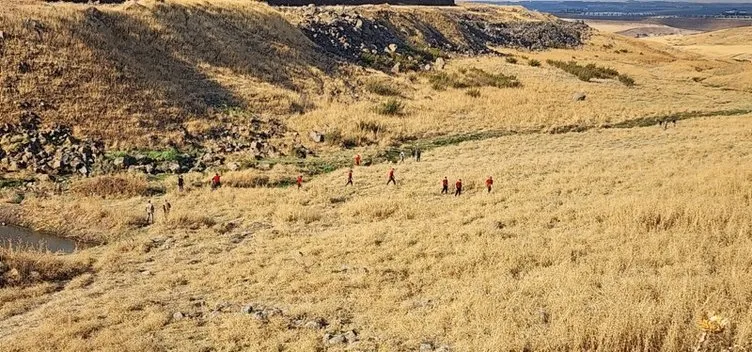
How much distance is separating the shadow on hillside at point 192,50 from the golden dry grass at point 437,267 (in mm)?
12828

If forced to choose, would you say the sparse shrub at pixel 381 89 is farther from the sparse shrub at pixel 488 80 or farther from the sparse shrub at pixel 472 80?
the sparse shrub at pixel 488 80

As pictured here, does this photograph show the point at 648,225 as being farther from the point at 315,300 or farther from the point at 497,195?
the point at 315,300

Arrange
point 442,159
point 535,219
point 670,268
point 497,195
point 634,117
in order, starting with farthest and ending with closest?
point 634,117 < point 442,159 < point 497,195 < point 535,219 < point 670,268

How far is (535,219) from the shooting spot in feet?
61.5

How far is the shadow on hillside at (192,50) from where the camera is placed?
112 ft

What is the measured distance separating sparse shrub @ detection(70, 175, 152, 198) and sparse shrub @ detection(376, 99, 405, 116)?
1754cm

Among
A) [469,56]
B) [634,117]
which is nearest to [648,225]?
[634,117]

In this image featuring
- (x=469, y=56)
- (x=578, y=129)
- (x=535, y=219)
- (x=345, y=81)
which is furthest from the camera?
(x=469, y=56)

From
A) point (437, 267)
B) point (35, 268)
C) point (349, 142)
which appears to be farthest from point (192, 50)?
point (437, 267)

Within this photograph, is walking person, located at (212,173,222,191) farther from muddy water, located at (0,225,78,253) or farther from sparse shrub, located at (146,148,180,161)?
muddy water, located at (0,225,78,253)

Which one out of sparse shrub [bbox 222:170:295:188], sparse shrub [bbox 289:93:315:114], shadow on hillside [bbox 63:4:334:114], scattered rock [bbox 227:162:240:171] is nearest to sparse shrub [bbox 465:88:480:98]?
shadow on hillside [bbox 63:4:334:114]

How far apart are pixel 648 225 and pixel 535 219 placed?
3.28 meters

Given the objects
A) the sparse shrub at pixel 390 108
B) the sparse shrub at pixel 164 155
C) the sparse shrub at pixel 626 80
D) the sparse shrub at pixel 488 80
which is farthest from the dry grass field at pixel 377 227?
the sparse shrub at pixel 626 80

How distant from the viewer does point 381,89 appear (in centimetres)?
4478
